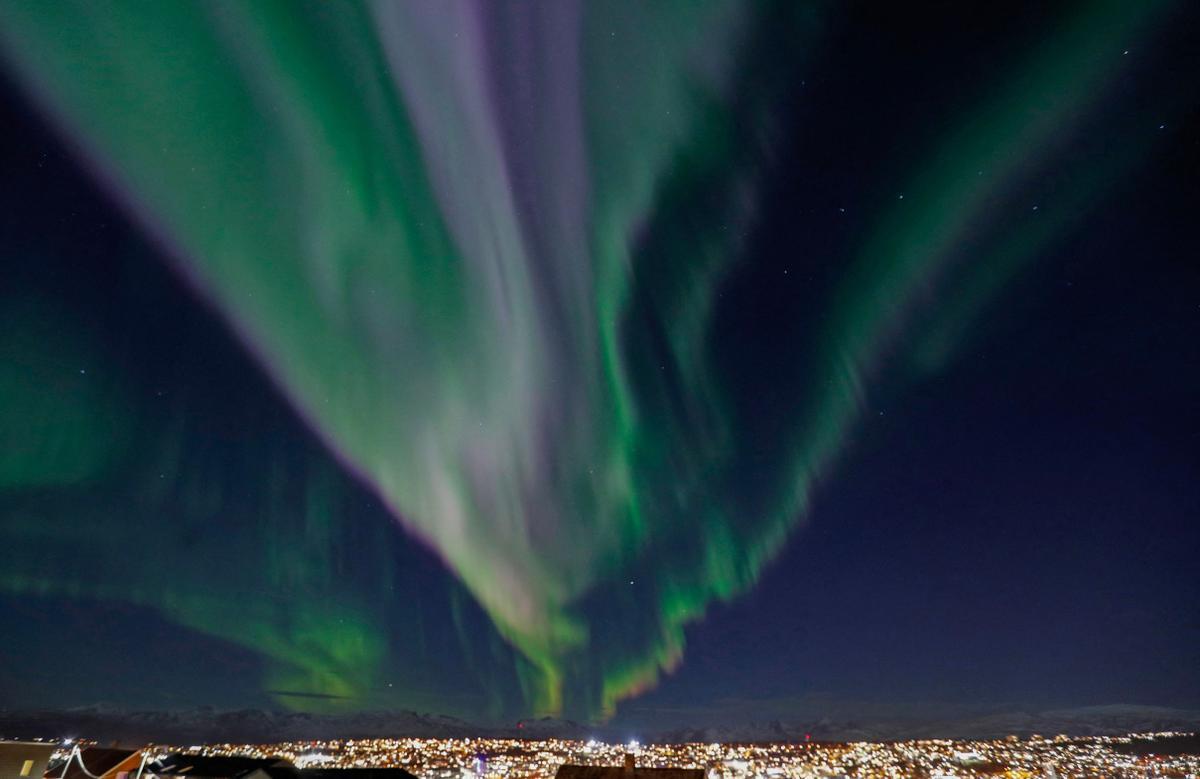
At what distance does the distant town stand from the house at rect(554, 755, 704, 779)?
0.11 ft

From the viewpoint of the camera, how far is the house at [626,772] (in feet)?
59.7

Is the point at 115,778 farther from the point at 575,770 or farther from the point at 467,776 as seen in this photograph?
the point at 467,776

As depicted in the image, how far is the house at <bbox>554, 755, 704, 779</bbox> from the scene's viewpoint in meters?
18.2

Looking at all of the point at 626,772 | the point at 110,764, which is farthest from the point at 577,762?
the point at 110,764

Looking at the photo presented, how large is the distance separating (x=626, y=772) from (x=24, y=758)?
46.9ft

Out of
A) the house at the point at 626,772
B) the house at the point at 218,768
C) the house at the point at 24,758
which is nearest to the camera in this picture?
the house at the point at 24,758

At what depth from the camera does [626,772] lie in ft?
62.1

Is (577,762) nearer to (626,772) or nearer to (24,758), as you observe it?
(626,772)

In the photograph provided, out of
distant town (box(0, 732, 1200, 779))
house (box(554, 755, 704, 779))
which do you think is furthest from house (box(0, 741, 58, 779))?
house (box(554, 755, 704, 779))

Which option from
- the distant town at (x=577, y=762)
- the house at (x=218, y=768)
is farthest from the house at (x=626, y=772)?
the house at (x=218, y=768)

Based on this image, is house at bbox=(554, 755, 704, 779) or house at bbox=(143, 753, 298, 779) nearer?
house at bbox=(554, 755, 704, 779)

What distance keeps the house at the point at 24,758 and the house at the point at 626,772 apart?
12.8 m

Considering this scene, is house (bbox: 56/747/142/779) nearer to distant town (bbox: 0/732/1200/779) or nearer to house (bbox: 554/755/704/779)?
distant town (bbox: 0/732/1200/779)

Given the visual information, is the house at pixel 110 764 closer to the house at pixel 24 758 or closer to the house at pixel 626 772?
the house at pixel 24 758
